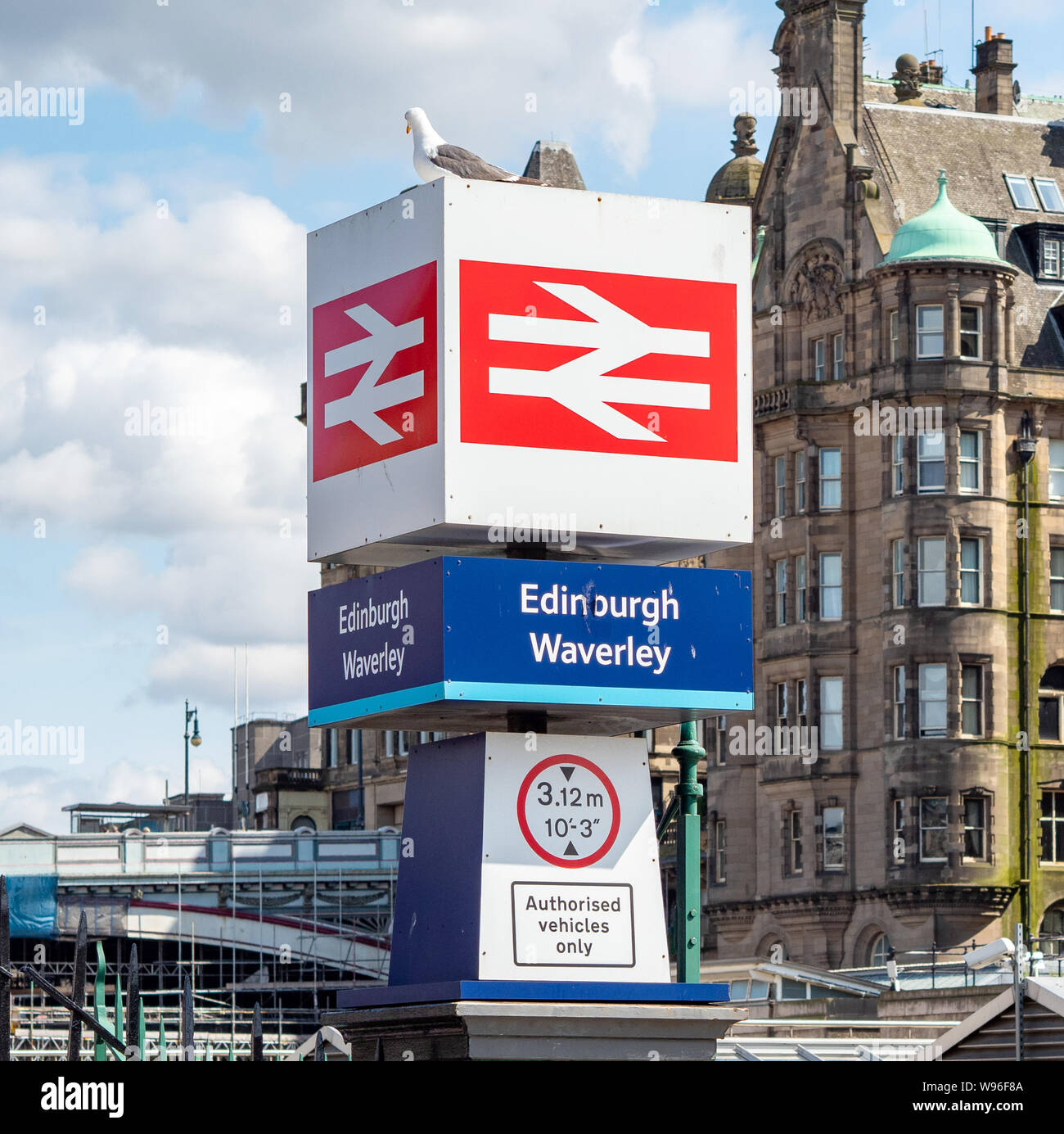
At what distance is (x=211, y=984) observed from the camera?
114 metres

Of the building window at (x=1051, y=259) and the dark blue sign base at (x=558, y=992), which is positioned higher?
the building window at (x=1051, y=259)

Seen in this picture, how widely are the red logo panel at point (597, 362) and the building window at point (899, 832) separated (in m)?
51.4

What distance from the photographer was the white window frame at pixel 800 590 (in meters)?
76.9

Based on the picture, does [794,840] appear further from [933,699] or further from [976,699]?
[976,699]

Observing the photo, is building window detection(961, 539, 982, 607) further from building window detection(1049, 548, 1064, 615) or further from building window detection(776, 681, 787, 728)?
building window detection(776, 681, 787, 728)

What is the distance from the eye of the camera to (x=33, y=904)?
9981cm

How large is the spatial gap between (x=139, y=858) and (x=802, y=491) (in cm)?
3737

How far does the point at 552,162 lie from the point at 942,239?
3418cm

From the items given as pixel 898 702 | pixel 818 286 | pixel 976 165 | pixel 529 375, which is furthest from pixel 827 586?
pixel 529 375

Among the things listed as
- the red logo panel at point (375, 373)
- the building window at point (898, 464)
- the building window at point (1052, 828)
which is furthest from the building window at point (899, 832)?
the red logo panel at point (375, 373)

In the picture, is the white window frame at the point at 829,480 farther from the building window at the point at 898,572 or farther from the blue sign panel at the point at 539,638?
the blue sign panel at the point at 539,638

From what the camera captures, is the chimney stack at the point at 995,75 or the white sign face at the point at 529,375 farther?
the chimney stack at the point at 995,75

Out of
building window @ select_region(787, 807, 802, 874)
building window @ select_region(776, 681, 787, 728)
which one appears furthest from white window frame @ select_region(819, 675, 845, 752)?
building window @ select_region(787, 807, 802, 874)

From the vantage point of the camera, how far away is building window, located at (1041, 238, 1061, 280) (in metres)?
79.7
